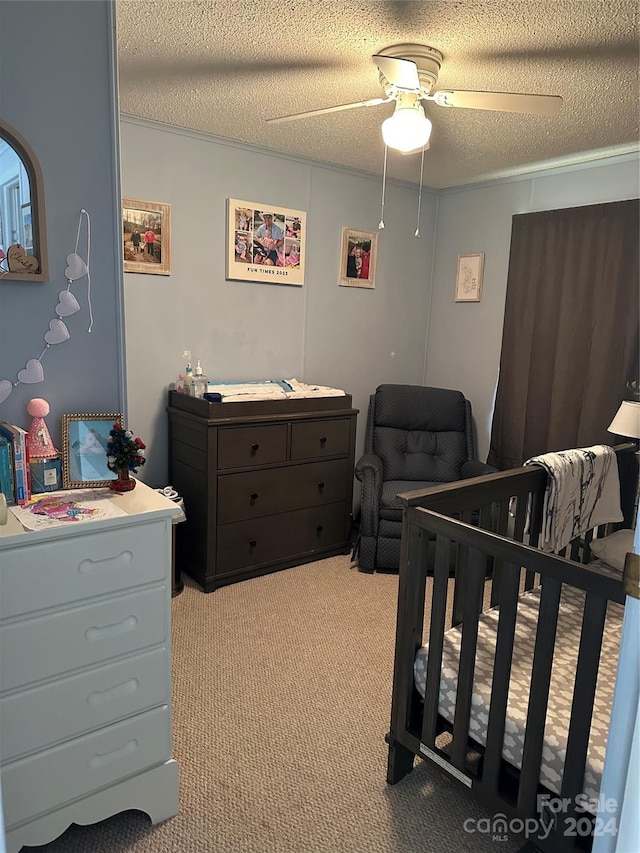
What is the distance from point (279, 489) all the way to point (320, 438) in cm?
38

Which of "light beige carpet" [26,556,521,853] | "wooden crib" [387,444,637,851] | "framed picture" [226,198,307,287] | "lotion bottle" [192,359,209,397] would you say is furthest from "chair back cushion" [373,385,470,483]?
"wooden crib" [387,444,637,851]

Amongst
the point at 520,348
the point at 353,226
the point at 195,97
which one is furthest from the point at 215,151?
the point at 520,348

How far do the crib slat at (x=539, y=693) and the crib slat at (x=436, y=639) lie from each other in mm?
300

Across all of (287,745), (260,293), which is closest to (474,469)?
(260,293)

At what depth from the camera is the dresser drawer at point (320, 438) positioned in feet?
10.8

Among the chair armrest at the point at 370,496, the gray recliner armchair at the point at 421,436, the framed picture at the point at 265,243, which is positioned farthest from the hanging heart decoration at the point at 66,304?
the gray recliner armchair at the point at 421,436

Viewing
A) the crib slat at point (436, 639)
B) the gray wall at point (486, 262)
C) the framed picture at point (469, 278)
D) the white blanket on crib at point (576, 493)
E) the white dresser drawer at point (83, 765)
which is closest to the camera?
the white dresser drawer at point (83, 765)

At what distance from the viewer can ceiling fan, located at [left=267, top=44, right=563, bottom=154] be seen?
200cm

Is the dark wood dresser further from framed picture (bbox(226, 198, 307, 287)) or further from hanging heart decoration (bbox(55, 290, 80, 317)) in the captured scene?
hanging heart decoration (bbox(55, 290, 80, 317))

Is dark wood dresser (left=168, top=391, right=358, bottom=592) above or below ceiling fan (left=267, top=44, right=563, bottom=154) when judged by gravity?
below

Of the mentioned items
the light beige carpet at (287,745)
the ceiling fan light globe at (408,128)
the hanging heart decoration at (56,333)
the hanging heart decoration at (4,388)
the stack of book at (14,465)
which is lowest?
the light beige carpet at (287,745)

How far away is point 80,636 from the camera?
1484 millimetres

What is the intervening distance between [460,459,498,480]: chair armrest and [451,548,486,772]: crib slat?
203cm

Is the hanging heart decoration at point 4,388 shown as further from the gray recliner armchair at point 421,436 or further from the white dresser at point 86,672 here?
the gray recliner armchair at point 421,436
